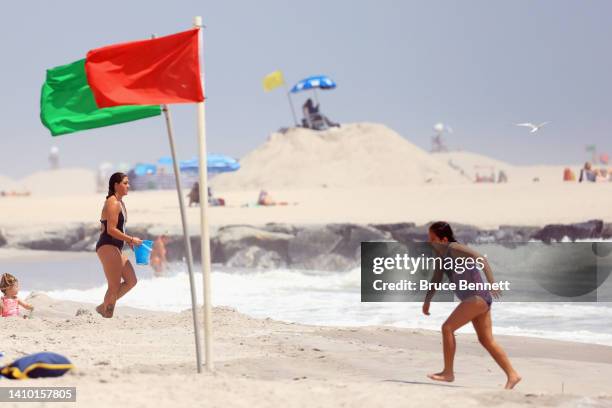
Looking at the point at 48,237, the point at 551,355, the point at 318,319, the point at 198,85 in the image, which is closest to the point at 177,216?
the point at 48,237

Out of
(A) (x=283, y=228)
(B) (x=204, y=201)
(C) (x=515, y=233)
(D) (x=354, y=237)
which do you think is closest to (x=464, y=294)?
(B) (x=204, y=201)

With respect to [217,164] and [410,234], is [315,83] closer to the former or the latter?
[217,164]

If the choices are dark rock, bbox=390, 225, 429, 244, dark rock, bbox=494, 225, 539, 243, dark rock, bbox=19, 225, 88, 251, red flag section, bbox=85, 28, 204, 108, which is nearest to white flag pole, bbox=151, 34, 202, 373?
red flag section, bbox=85, 28, 204, 108

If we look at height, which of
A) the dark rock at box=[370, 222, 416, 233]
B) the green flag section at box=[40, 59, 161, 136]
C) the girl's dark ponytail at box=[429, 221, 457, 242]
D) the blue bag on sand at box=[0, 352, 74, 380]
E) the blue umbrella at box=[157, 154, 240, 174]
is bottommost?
the blue bag on sand at box=[0, 352, 74, 380]

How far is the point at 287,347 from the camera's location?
11125 millimetres

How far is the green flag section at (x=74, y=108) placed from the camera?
9.41m

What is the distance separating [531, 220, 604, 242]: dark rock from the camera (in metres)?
28.0

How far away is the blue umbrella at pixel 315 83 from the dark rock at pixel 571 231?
35.3 m

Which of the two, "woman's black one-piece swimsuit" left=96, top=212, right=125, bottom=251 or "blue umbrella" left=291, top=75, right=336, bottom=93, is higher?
"blue umbrella" left=291, top=75, right=336, bottom=93

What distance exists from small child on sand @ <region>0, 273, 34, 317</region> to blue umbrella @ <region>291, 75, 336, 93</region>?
5076 centimetres

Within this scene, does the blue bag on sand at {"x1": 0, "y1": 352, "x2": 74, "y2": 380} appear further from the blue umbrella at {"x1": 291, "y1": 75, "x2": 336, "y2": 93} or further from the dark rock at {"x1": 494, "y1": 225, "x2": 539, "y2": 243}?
the blue umbrella at {"x1": 291, "y1": 75, "x2": 336, "y2": 93}

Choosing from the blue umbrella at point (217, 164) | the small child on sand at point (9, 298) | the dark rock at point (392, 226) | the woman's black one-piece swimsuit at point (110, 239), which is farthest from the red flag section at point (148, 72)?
the blue umbrella at point (217, 164)

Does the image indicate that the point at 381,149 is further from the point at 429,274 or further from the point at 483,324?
the point at 483,324

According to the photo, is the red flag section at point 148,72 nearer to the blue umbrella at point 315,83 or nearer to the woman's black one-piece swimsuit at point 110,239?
the woman's black one-piece swimsuit at point 110,239
